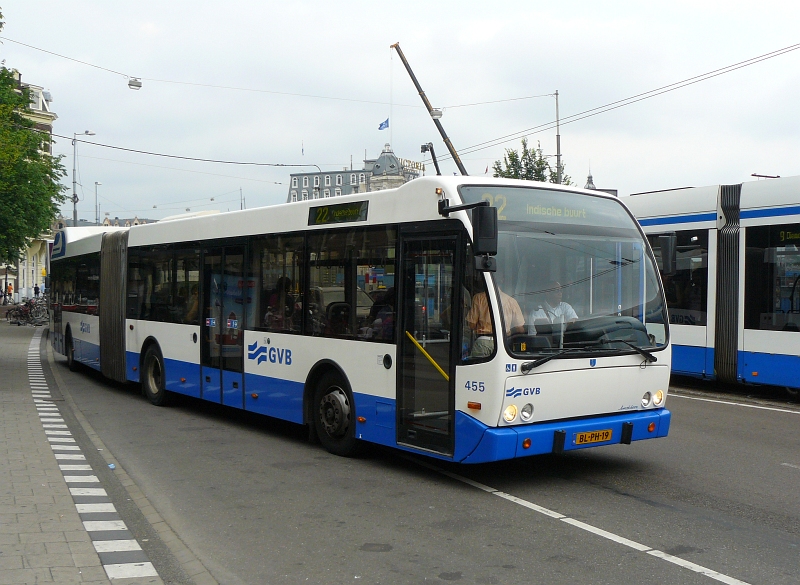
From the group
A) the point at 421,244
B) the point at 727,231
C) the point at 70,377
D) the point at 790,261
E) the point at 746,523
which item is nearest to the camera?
the point at 746,523

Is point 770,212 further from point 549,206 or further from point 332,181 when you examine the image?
point 332,181

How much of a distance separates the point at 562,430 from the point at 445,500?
1175mm

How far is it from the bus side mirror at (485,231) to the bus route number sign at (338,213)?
7.28 ft

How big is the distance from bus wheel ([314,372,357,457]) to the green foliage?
2654cm

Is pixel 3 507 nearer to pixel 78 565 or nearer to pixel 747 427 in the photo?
pixel 78 565

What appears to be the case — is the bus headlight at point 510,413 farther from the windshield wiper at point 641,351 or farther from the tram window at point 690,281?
the tram window at point 690,281

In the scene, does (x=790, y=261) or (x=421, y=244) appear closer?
(x=421, y=244)

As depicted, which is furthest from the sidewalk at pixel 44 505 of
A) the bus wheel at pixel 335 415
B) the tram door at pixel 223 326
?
the bus wheel at pixel 335 415

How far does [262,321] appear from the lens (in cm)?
1097

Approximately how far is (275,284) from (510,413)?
4.23 meters

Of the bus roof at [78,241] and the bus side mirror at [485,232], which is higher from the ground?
the bus roof at [78,241]

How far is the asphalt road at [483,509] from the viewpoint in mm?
5621

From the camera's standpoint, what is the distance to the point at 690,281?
15.3 m

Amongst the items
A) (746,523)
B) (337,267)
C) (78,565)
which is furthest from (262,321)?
(746,523)
